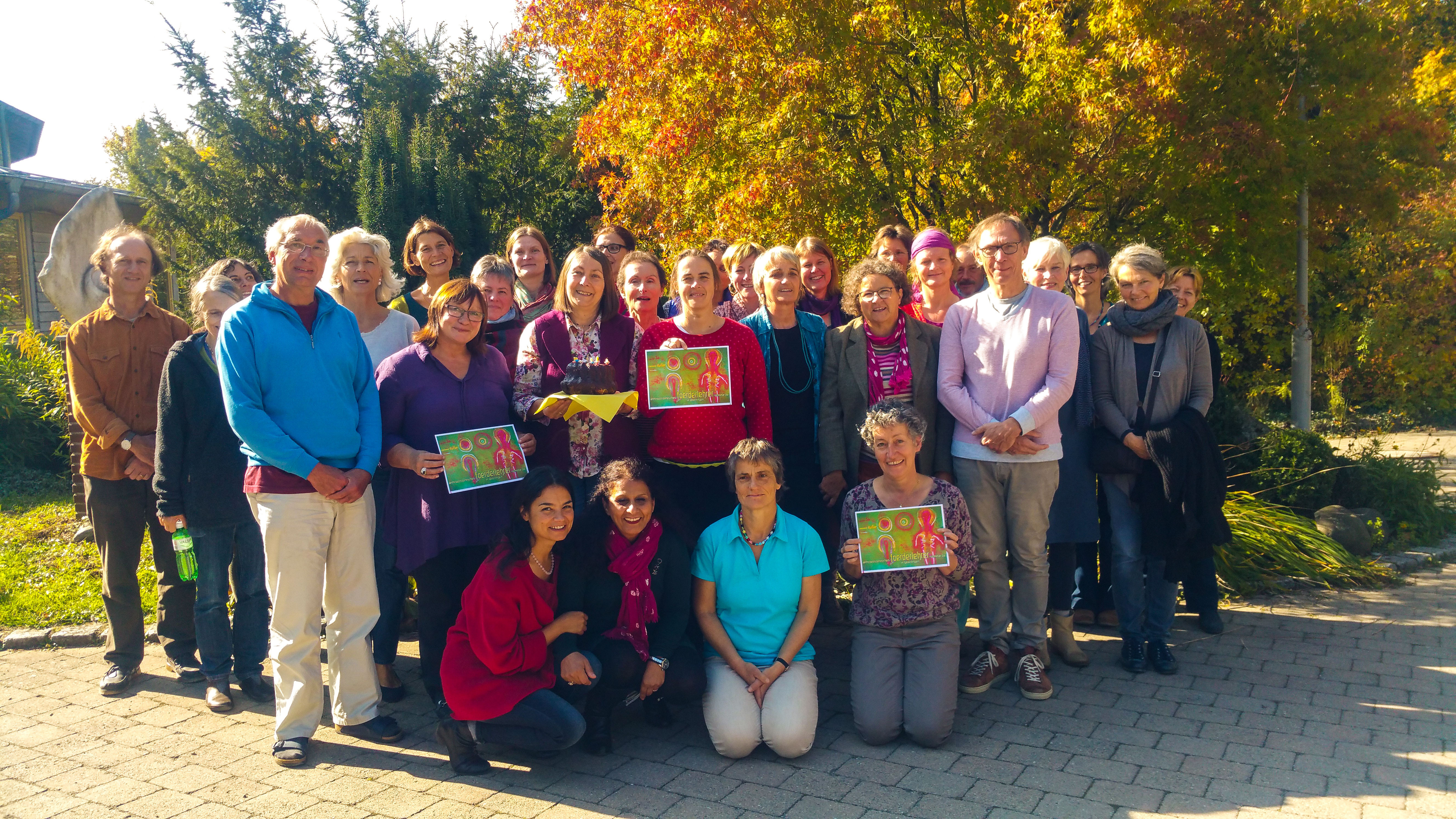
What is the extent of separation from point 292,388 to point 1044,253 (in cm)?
388

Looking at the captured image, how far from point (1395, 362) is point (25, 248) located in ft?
72.1

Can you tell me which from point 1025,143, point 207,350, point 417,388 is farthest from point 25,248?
point 1025,143

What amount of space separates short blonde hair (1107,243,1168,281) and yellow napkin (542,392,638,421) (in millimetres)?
2888

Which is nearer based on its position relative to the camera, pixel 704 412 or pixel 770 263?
pixel 704 412

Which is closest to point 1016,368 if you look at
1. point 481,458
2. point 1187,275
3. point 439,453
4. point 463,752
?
point 1187,275

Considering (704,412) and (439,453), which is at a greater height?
(704,412)

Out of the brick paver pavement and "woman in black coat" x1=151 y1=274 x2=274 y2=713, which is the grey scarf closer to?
the brick paver pavement

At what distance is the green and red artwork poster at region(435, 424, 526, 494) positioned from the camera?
4496 millimetres

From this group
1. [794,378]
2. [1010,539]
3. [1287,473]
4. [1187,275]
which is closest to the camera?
[1010,539]

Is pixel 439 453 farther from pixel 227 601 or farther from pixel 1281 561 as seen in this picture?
pixel 1281 561

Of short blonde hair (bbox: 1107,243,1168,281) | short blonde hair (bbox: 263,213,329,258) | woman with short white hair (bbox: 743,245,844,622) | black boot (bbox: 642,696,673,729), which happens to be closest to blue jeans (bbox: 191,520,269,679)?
short blonde hair (bbox: 263,213,329,258)

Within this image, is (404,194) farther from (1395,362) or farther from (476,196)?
(1395,362)

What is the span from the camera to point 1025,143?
7.77 metres

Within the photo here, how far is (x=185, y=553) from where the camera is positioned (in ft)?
16.0
